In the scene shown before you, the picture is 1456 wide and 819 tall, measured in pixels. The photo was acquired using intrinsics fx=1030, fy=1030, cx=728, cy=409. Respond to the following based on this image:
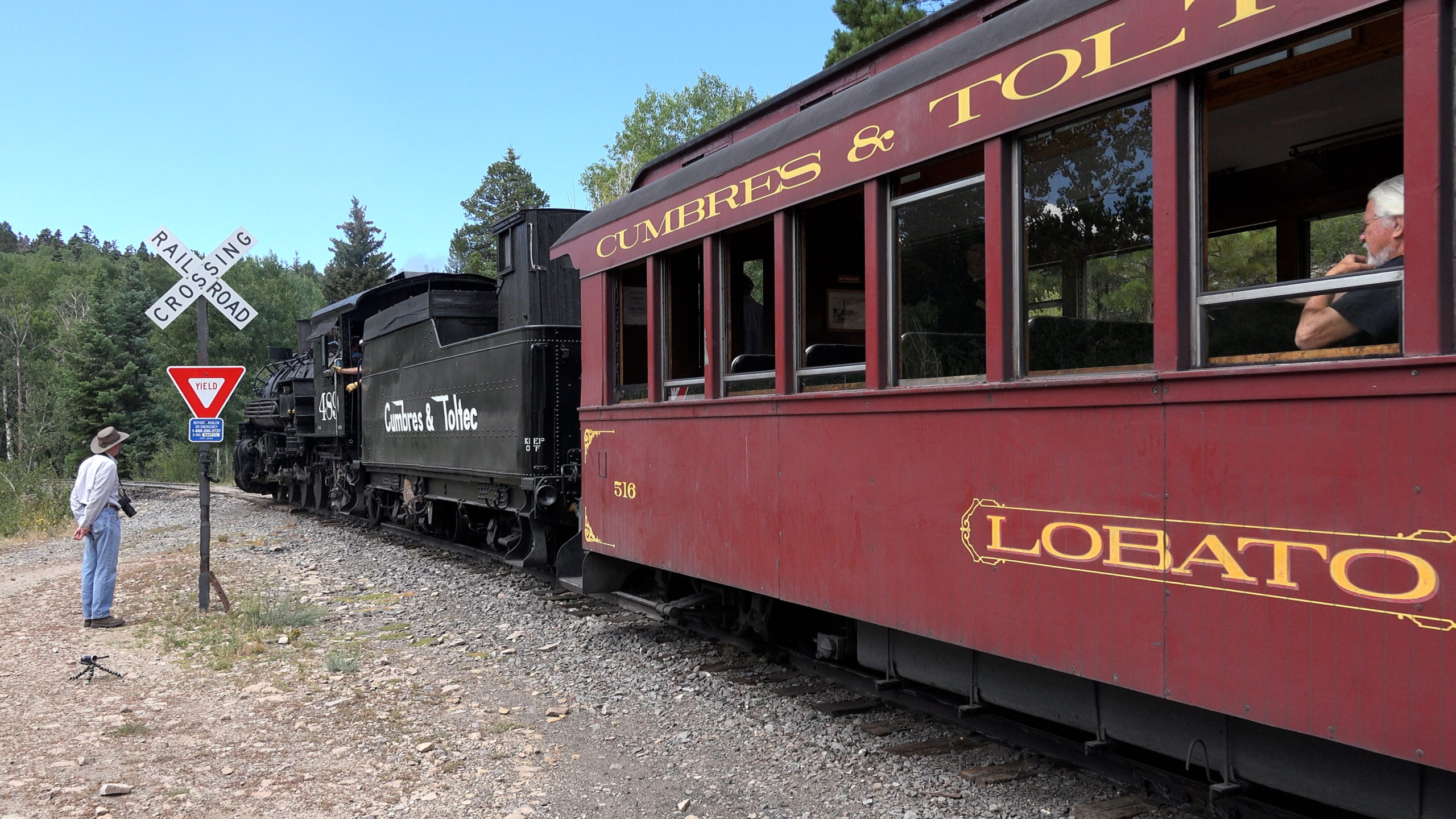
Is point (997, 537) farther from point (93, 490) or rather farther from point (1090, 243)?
point (93, 490)

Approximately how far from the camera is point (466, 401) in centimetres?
998

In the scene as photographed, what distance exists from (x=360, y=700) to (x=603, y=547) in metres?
1.85

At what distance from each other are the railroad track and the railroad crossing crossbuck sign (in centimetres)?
414

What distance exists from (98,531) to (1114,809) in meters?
7.44

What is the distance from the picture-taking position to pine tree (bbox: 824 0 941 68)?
26.6 m

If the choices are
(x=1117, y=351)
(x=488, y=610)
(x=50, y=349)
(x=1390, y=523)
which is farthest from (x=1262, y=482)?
(x=50, y=349)

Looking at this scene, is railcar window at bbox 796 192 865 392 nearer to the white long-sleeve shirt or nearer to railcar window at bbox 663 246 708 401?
railcar window at bbox 663 246 708 401

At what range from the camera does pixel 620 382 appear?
682 cm

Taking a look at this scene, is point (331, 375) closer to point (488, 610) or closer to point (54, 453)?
point (488, 610)

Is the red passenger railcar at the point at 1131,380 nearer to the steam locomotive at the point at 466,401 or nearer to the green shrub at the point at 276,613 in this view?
the steam locomotive at the point at 466,401

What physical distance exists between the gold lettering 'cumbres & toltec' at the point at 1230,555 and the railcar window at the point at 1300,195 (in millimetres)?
497

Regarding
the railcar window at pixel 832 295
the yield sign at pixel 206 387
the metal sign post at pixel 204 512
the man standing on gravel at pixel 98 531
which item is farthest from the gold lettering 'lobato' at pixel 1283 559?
the yield sign at pixel 206 387

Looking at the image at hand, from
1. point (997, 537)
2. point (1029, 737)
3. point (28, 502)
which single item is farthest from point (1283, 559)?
point (28, 502)

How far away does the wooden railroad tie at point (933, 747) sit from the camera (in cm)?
461
